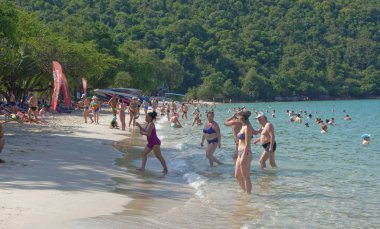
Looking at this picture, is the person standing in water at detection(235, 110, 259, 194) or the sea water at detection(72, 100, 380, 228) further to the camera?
the person standing in water at detection(235, 110, 259, 194)

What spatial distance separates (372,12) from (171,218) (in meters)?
166

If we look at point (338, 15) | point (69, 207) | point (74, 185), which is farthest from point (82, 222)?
point (338, 15)

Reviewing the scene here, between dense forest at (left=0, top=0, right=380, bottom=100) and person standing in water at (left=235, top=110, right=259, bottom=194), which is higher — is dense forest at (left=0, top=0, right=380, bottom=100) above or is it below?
above

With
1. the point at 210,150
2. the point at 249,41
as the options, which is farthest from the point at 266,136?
the point at 249,41

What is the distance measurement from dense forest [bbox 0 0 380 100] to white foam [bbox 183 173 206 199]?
235ft

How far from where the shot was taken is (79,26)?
6091cm

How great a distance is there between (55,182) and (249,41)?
134481 mm

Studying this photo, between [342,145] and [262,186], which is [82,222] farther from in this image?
[342,145]

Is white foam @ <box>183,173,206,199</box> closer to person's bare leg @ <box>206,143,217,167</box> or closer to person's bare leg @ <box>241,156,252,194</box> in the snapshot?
person's bare leg @ <box>241,156,252,194</box>

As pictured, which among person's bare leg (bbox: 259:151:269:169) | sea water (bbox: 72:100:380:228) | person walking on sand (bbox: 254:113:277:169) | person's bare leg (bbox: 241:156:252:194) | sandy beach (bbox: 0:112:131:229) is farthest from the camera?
person's bare leg (bbox: 259:151:269:169)

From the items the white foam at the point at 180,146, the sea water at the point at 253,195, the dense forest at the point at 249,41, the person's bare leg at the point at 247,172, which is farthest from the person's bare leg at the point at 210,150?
the dense forest at the point at 249,41

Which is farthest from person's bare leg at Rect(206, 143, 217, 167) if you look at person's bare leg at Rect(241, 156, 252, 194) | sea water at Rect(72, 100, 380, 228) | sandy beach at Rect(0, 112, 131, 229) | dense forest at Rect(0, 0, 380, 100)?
dense forest at Rect(0, 0, 380, 100)

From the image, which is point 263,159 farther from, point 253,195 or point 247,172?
point 247,172

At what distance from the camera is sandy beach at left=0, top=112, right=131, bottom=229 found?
7555 mm
